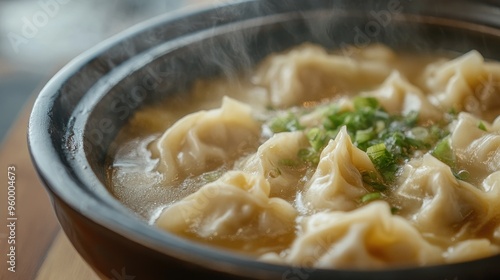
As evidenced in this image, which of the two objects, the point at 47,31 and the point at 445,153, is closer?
the point at 445,153

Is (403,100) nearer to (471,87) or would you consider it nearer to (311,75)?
(471,87)

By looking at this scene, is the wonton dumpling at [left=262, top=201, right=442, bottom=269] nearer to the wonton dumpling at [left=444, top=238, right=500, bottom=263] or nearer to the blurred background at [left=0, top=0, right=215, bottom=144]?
the wonton dumpling at [left=444, top=238, right=500, bottom=263]

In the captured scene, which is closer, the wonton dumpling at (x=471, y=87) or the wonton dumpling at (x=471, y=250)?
the wonton dumpling at (x=471, y=250)

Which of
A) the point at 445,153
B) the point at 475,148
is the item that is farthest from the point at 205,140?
the point at 475,148

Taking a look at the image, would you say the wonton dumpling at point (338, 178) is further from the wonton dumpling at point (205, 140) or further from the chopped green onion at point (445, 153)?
the wonton dumpling at point (205, 140)

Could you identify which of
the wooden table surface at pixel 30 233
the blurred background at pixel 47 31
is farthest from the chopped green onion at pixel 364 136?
the blurred background at pixel 47 31

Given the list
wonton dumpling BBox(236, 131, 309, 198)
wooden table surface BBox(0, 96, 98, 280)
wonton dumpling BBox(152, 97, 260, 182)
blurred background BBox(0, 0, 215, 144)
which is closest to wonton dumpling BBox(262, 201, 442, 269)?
wonton dumpling BBox(236, 131, 309, 198)
